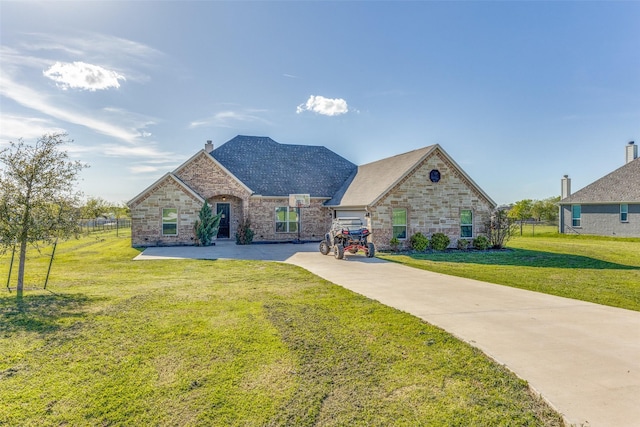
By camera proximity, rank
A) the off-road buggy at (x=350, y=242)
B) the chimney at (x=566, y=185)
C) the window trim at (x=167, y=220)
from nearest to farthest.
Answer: the off-road buggy at (x=350, y=242) → the window trim at (x=167, y=220) → the chimney at (x=566, y=185)

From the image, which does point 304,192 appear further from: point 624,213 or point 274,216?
point 624,213

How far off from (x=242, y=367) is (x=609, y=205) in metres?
32.1

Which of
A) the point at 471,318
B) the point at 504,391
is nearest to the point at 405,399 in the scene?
the point at 504,391

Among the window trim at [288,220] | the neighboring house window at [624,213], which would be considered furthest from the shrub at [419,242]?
the neighboring house window at [624,213]

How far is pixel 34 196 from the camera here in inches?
354

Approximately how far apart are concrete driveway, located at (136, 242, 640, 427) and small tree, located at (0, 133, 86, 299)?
24.3 ft

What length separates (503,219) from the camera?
19422mm

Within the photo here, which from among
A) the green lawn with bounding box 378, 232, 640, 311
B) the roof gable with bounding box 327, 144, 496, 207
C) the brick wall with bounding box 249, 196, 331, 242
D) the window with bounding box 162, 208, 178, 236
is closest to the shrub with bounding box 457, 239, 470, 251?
the green lawn with bounding box 378, 232, 640, 311

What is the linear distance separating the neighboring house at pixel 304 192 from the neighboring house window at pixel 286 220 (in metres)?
0.06

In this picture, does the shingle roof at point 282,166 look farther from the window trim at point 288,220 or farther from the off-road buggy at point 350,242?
the off-road buggy at point 350,242

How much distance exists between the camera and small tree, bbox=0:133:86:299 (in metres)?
8.73

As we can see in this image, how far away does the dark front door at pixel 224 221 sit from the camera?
2367 cm

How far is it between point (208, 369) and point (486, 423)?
10.1 feet

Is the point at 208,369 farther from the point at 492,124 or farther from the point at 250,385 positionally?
the point at 492,124
